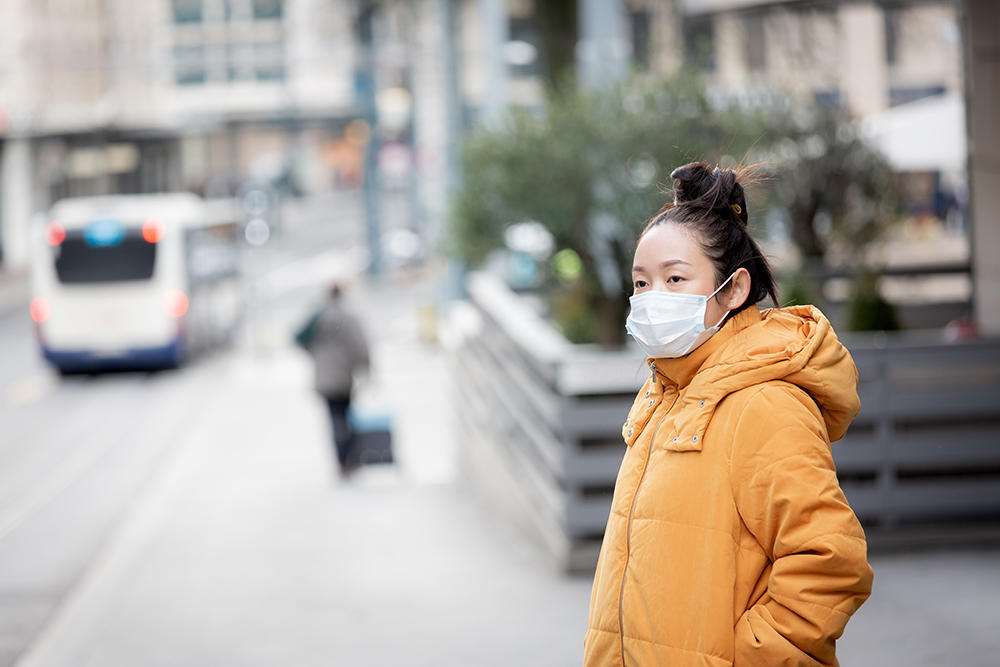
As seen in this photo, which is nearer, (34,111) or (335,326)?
(335,326)

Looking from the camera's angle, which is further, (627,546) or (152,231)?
(152,231)

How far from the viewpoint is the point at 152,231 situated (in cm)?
2364

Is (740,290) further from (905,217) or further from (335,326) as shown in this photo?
(905,217)

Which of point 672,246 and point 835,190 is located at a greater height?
point 672,246

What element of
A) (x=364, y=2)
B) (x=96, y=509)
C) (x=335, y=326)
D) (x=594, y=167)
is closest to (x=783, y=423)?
(x=594, y=167)

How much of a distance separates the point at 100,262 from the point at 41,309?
1.22 metres

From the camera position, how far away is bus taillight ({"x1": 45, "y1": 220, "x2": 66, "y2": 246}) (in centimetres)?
2342

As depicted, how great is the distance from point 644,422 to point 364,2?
37.3 meters

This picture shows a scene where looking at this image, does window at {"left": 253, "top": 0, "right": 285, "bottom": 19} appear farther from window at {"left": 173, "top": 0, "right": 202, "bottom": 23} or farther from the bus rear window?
the bus rear window

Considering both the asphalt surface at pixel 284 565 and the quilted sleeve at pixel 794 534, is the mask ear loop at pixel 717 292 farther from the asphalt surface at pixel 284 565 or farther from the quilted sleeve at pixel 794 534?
the asphalt surface at pixel 284 565

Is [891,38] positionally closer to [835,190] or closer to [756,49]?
[756,49]

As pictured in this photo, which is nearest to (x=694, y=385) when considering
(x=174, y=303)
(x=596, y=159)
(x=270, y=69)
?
(x=596, y=159)

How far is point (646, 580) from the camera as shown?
2.56m

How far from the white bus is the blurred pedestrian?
11267mm
